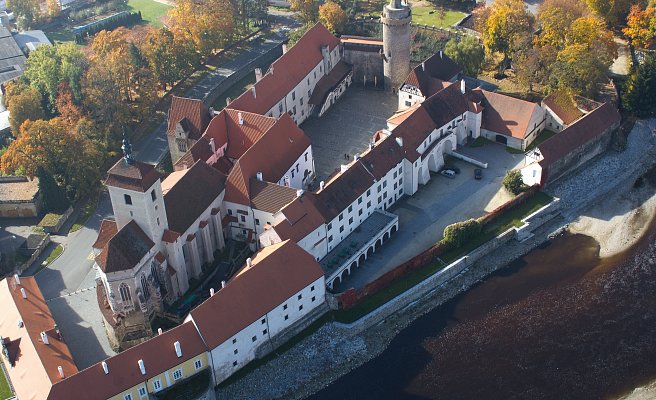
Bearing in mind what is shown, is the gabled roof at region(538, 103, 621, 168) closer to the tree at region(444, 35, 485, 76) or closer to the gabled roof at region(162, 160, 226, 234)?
the tree at region(444, 35, 485, 76)

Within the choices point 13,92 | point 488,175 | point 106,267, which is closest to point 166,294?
point 106,267

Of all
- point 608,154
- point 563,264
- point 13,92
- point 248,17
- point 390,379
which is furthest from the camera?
point 248,17

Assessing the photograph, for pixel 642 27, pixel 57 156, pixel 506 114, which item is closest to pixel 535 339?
pixel 506 114

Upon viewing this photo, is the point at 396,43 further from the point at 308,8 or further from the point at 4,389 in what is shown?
the point at 4,389

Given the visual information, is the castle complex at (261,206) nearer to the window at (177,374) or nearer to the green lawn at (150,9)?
the window at (177,374)

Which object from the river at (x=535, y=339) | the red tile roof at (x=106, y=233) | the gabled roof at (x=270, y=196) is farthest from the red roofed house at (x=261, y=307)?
the red tile roof at (x=106, y=233)

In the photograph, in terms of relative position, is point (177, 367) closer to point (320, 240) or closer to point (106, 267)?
Result: point (106, 267)
